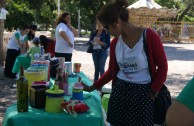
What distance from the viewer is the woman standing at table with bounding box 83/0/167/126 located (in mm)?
2703

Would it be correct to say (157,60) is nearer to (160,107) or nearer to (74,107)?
(160,107)

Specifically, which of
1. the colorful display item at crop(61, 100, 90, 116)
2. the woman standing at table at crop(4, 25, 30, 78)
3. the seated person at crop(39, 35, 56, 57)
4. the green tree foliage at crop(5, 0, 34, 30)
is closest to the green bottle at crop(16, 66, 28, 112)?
the colorful display item at crop(61, 100, 90, 116)

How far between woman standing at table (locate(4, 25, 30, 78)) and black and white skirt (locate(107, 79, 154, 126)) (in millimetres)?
6642

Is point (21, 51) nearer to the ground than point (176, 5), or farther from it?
nearer to the ground

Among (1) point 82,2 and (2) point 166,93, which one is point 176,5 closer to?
(1) point 82,2

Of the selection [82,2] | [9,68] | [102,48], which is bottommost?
[9,68]

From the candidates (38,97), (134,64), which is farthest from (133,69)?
(38,97)

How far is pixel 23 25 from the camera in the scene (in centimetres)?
Result: 910

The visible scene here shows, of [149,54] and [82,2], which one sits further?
[82,2]

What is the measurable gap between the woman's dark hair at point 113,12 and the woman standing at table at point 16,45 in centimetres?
662

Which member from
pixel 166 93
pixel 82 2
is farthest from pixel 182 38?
pixel 166 93

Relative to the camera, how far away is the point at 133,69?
276cm

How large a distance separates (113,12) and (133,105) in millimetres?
731

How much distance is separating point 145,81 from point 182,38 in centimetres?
2792
